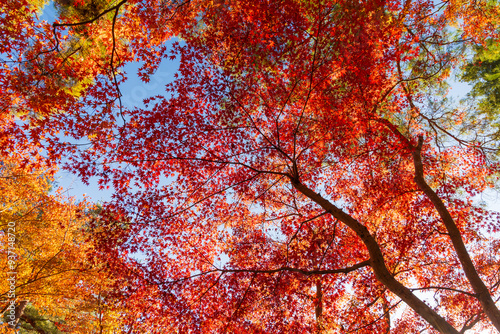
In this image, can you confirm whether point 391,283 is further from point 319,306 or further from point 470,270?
point 319,306

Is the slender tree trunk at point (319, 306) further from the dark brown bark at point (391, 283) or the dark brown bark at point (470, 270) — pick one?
the dark brown bark at point (391, 283)

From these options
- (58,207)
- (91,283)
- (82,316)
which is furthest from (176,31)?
(82,316)

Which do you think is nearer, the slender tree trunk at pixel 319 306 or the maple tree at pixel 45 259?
the slender tree trunk at pixel 319 306

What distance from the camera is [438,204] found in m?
6.43

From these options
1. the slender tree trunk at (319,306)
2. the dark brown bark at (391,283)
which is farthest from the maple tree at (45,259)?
the dark brown bark at (391,283)

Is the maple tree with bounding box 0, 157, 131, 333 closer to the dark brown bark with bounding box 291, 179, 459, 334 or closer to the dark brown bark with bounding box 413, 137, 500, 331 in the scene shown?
the dark brown bark with bounding box 291, 179, 459, 334

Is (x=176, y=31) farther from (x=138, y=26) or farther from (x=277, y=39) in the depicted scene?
(x=277, y=39)

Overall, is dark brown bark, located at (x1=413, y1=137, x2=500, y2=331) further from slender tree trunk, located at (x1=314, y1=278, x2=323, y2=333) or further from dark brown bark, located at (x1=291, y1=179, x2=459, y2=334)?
slender tree trunk, located at (x1=314, y1=278, x2=323, y2=333)

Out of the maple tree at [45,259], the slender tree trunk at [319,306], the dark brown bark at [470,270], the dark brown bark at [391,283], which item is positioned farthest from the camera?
the maple tree at [45,259]

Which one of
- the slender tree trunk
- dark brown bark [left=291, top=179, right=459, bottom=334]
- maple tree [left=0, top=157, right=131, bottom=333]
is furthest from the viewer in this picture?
maple tree [left=0, top=157, right=131, bottom=333]

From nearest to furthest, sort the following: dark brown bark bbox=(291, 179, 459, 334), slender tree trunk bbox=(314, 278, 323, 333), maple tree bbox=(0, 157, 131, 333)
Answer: dark brown bark bbox=(291, 179, 459, 334) < slender tree trunk bbox=(314, 278, 323, 333) < maple tree bbox=(0, 157, 131, 333)

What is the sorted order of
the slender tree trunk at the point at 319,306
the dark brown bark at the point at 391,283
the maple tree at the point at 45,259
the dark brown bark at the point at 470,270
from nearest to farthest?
1. the dark brown bark at the point at 391,283
2. the dark brown bark at the point at 470,270
3. the slender tree trunk at the point at 319,306
4. the maple tree at the point at 45,259

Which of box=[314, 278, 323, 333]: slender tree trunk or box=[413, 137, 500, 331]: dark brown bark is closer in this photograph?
box=[413, 137, 500, 331]: dark brown bark

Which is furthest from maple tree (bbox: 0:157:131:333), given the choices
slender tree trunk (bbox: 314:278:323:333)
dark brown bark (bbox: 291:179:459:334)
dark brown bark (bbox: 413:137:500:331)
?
dark brown bark (bbox: 413:137:500:331)
